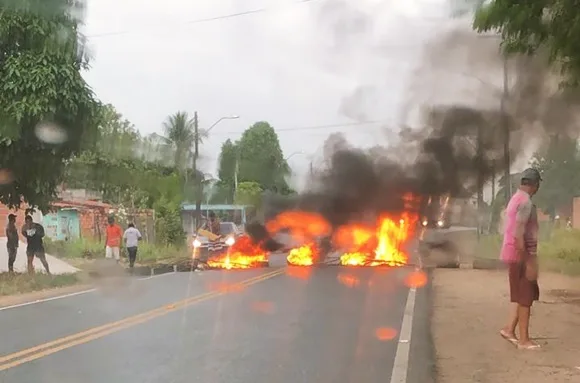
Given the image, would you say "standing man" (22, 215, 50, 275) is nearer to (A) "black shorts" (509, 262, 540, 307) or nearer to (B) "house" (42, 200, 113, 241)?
(A) "black shorts" (509, 262, 540, 307)

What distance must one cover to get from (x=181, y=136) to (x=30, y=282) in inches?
956

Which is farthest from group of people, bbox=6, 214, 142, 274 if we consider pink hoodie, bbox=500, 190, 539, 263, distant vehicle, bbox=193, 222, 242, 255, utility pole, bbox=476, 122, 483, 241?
pink hoodie, bbox=500, 190, 539, 263

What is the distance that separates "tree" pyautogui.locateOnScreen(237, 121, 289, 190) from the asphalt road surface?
58.8ft

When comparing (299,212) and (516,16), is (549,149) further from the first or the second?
(516,16)

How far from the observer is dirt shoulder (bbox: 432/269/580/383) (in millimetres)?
6711

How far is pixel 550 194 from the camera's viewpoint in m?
47.1

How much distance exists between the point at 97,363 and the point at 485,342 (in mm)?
4098

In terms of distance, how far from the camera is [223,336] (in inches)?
344

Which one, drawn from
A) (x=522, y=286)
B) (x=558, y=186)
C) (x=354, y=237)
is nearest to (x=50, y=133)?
(x=354, y=237)

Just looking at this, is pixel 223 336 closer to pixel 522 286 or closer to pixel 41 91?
pixel 522 286

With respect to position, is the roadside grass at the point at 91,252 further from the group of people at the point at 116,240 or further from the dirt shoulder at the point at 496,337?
the dirt shoulder at the point at 496,337

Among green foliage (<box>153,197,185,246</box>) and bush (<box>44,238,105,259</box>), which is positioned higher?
green foliage (<box>153,197,185,246</box>)

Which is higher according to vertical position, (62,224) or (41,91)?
(41,91)

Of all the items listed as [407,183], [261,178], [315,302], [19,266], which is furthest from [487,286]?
[261,178]
